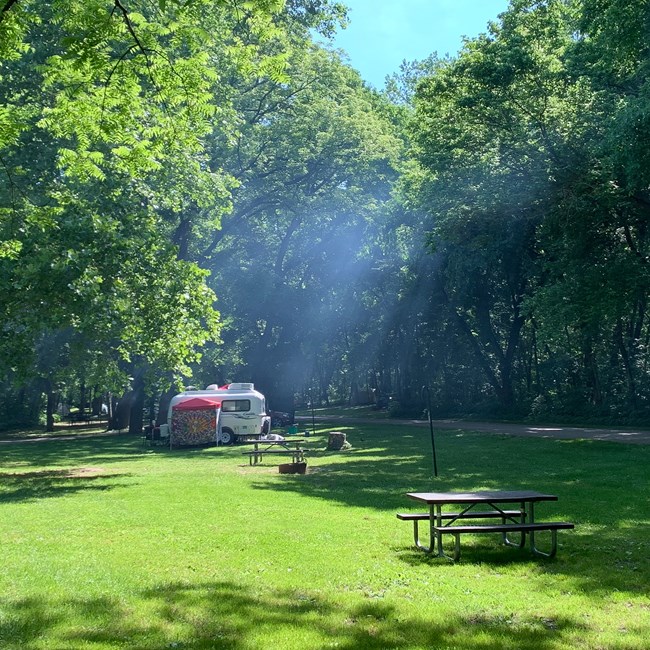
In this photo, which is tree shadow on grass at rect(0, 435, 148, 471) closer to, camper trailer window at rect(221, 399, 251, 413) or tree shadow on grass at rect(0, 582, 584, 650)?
camper trailer window at rect(221, 399, 251, 413)

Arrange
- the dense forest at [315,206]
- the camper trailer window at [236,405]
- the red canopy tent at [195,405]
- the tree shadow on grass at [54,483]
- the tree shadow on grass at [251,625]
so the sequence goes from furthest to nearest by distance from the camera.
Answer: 1. the camper trailer window at [236,405]
2. the red canopy tent at [195,405]
3. the tree shadow on grass at [54,483]
4. the dense forest at [315,206]
5. the tree shadow on grass at [251,625]

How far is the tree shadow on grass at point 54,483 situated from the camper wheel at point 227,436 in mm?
11660

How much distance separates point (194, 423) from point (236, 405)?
2499 millimetres

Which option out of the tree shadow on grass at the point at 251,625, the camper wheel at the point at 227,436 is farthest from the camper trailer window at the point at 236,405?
the tree shadow on grass at the point at 251,625

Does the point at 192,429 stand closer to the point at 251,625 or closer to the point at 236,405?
the point at 236,405

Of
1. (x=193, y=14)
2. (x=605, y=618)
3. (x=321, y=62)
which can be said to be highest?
(x=321, y=62)

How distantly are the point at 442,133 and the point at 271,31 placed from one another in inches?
873

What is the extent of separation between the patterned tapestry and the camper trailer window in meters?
1.73

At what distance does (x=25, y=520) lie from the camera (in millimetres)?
12680

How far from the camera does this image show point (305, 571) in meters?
8.16

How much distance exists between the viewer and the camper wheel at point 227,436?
35438 mm

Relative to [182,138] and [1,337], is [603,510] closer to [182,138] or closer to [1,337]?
[182,138]

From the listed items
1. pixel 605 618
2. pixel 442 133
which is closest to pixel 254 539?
pixel 605 618

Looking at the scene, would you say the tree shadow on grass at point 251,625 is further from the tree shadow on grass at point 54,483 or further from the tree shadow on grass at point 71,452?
the tree shadow on grass at point 71,452
